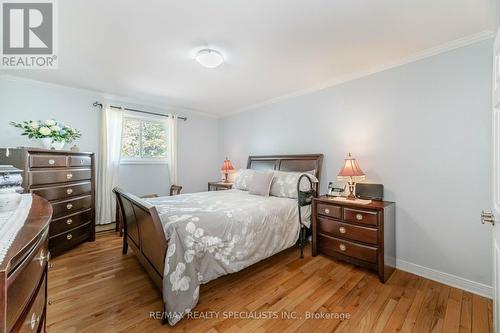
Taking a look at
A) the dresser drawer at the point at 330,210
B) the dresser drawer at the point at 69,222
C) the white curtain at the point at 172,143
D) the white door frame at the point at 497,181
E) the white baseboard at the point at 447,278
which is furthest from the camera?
the white curtain at the point at 172,143

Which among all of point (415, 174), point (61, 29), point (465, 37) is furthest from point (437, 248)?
point (61, 29)

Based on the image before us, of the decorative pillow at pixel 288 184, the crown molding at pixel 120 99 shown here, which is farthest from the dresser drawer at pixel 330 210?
the crown molding at pixel 120 99

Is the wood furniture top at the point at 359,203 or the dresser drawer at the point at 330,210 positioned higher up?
the wood furniture top at the point at 359,203

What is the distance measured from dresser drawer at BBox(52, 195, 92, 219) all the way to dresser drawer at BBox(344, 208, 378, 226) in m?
3.45

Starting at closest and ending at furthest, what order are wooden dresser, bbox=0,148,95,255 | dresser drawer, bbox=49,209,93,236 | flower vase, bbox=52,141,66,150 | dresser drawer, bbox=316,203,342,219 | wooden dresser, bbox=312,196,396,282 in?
wooden dresser, bbox=312,196,396,282
wooden dresser, bbox=0,148,95,255
dresser drawer, bbox=316,203,342,219
dresser drawer, bbox=49,209,93,236
flower vase, bbox=52,141,66,150

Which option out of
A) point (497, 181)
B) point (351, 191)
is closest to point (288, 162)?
point (351, 191)

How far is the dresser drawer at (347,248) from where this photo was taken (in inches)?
88.6

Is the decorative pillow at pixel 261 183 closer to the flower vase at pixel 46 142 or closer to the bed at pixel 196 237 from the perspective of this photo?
the bed at pixel 196 237

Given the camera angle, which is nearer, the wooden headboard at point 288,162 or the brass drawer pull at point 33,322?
the brass drawer pull at point 33,322

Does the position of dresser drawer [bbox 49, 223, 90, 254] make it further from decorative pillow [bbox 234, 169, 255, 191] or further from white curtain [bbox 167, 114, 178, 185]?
decorative pillow [bbox 234, 169, 255, 191]

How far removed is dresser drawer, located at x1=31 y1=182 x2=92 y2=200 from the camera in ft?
8.27

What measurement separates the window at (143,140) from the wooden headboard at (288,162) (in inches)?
72.1

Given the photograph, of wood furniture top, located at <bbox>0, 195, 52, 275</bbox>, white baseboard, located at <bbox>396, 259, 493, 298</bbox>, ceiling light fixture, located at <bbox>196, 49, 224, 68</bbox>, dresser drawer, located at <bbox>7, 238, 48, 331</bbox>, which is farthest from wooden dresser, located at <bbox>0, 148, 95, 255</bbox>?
white baseboard, located at <bbox>396, 259, 493, 298</bbox>

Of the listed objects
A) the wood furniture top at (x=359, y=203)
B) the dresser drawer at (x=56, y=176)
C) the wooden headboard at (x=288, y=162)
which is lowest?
the wood furniture top at (x=359, y=203)
